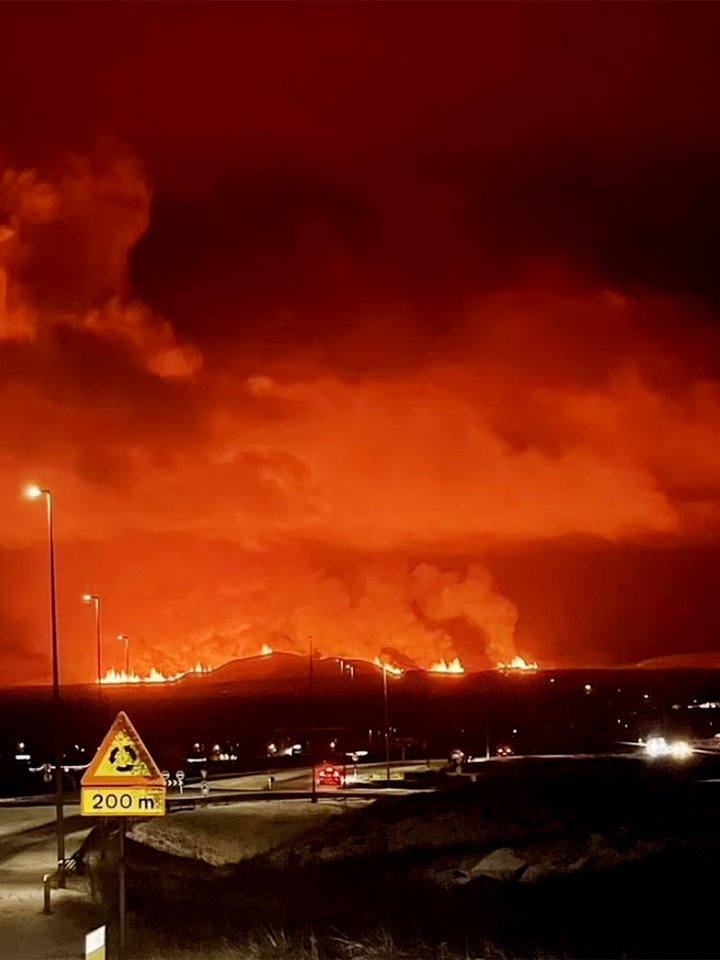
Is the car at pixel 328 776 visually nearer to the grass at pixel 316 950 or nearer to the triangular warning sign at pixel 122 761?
the grass at pixel 316 950

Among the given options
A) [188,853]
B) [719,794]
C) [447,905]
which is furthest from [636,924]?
[719,794]

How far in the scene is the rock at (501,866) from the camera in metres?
30.6

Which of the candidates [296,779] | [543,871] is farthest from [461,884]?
[296,779]

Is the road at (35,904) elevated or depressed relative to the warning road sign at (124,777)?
depressed

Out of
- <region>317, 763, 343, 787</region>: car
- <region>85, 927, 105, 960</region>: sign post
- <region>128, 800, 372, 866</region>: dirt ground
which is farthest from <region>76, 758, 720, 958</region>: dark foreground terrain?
<region>317, 763, 343, 787</region>: car

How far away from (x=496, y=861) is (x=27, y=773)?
221ft

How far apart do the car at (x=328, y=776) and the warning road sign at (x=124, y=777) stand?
43.0m

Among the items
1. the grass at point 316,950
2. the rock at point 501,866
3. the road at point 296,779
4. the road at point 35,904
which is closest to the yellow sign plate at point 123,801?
the grass at point 316,950

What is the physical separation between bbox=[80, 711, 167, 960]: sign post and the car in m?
43.0

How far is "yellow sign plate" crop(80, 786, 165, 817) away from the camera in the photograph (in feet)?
49.9

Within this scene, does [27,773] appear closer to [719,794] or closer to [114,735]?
[719,794]

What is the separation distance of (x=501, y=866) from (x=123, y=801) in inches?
698

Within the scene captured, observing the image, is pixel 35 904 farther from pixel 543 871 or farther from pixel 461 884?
pixel 543 871

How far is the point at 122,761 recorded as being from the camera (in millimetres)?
15344
